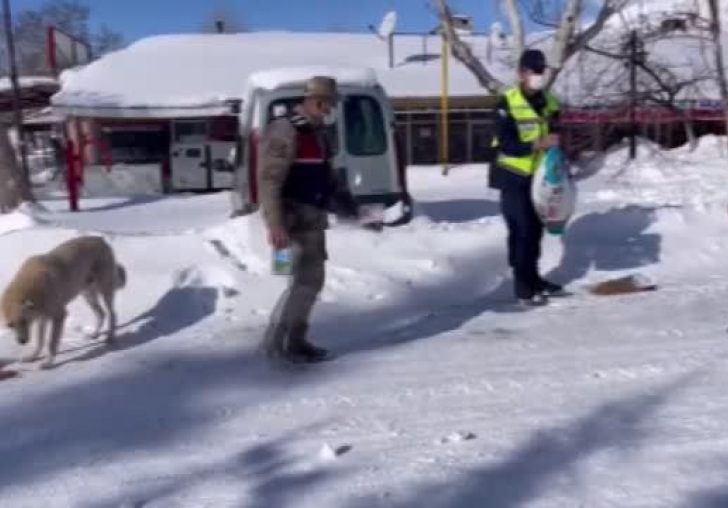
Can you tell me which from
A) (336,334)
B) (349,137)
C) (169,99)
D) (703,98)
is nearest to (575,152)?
(703,98)

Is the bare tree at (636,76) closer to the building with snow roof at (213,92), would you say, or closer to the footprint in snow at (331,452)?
the building with snow roof at (213,92)

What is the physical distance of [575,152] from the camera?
25.8 meters

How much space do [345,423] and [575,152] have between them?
21.1m

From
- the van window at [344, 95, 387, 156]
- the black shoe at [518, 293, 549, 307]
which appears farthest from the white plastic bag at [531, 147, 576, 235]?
the van window at [344, 95, 387, 156]

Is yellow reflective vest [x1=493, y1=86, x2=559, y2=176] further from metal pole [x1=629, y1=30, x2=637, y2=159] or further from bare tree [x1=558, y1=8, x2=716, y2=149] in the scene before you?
metal pole [x1=629, y1=30, x2=637, y2=159]

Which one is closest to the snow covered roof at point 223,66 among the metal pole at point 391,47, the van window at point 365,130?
the metal pole at point 391,47

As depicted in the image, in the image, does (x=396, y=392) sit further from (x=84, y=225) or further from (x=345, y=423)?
(x=84, y=225)

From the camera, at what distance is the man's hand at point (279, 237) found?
6.43 meters

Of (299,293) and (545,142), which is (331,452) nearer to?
(299,293)

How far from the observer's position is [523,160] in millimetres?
8266

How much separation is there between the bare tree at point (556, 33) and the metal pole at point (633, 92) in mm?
4805

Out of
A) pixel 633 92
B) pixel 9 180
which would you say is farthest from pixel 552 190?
pixel 633 92

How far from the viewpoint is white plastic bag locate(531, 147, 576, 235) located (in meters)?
8.27

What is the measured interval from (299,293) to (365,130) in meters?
5.92
